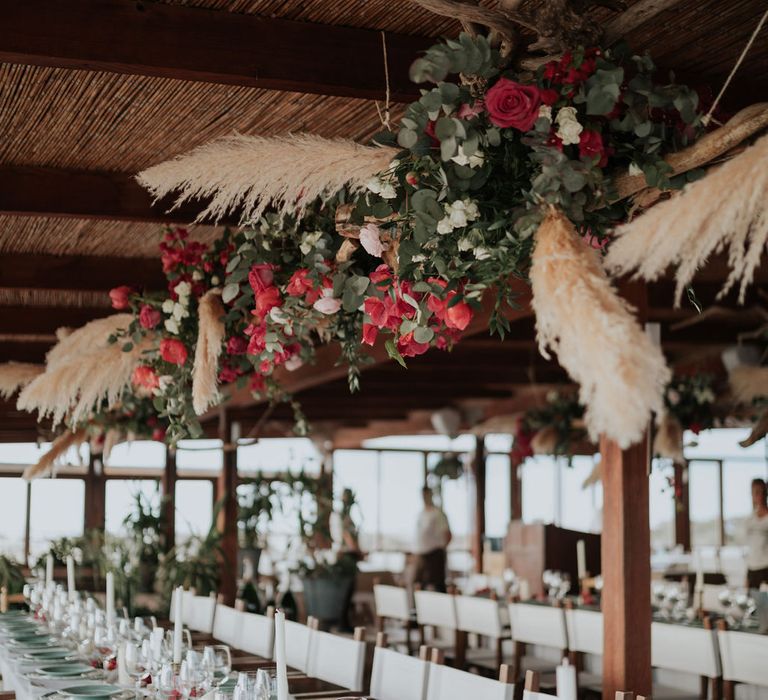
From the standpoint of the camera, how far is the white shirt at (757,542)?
782 cm

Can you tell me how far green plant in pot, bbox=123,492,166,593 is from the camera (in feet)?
29.8

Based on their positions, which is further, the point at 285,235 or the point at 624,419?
the point at 285,235

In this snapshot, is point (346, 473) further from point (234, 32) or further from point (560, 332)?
point (560, 332)

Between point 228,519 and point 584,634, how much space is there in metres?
4.13

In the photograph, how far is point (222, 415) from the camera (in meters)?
9.48

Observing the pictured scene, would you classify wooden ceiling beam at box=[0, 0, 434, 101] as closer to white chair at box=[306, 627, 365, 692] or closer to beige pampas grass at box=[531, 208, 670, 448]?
beige pampas grass at box=[531, 208, 670, 448]

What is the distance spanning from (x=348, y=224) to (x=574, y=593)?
6.95 meters

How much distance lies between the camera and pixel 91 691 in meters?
3.46

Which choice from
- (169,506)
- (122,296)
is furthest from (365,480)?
(122,296)

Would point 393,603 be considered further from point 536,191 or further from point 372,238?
point 536,191

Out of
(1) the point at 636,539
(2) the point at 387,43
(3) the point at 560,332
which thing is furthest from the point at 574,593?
(3) the point at 560,332

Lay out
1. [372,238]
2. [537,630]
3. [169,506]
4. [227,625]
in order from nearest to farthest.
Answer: [372,238]
[227,625]
[537,630]
[169,506]

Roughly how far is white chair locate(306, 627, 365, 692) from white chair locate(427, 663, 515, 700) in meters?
0.54

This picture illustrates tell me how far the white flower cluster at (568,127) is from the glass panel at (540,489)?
1370 centimetres
